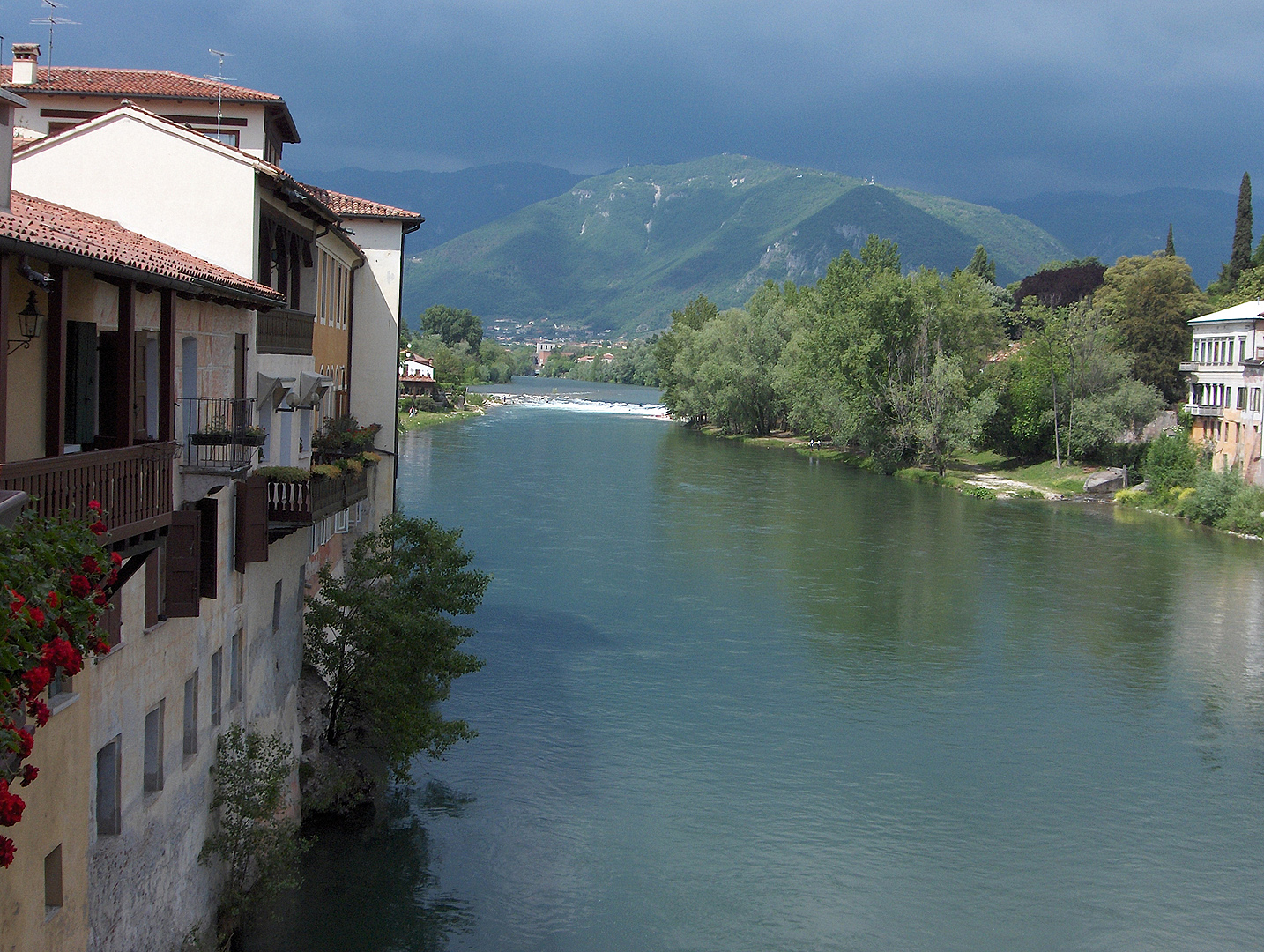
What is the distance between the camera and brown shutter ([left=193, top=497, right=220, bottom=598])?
45.1 ft

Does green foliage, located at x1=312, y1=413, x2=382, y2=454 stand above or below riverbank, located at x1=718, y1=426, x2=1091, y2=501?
above

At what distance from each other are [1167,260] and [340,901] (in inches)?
3341

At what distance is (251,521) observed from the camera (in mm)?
15383

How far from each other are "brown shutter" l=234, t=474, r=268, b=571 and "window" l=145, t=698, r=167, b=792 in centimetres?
287

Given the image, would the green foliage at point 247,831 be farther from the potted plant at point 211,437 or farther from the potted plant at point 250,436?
the potted plant at point 211,437

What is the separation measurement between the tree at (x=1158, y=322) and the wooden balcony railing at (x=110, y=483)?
7299 centimetres

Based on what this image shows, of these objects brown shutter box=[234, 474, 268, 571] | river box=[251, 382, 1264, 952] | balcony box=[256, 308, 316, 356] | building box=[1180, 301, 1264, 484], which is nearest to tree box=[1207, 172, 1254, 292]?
building box=[1180, 301, 1264, 484]

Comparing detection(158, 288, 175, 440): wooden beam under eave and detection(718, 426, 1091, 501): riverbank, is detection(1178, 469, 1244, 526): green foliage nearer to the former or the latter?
detection(718, 426, 1091, 501): riverbank

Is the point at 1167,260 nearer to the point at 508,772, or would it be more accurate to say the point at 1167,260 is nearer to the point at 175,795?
the point at 508,772

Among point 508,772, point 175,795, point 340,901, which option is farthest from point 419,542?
point 175,795

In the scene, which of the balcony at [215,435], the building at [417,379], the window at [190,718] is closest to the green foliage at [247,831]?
the window at [190,718]

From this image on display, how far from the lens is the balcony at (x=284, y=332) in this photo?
17.3m

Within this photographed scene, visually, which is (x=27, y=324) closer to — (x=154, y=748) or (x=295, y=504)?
(x=154, y=748)

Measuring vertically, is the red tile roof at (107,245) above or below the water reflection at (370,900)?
above
